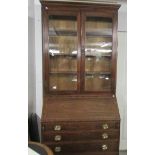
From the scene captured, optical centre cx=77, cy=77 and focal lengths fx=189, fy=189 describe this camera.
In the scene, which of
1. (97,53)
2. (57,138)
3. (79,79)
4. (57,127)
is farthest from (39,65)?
(57,138)

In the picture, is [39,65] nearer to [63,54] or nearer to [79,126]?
[63,54]

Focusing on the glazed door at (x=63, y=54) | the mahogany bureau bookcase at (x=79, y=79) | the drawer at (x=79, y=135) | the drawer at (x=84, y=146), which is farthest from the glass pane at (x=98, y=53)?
the drawer at (x=84, y=146)

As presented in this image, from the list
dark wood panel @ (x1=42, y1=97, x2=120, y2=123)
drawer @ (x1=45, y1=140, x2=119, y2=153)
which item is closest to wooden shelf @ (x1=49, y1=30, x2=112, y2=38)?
dark wood panel @ (x1=42, y1=97, x2=120, y2=123)

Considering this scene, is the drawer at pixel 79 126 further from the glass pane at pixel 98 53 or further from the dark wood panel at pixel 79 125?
the glass pane at pixel 98 53

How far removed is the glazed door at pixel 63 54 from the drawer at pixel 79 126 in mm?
451

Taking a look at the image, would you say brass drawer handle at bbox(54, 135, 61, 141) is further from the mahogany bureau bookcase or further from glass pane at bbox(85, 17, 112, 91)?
glass pane at bbox(85, 17, 112, 91)

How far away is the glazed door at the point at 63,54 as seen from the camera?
8.34 feet

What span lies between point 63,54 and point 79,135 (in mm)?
1092

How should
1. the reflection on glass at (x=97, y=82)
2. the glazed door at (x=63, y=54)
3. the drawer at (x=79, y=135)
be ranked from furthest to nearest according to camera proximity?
the reflection on glass at (x=97, y=82) → the glazed door at (x=63, y=54) → the drawer at (x=79, y=135)

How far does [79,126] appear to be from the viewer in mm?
2359

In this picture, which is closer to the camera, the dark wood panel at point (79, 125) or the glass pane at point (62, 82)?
the dark wood panel at point (79, 125)
